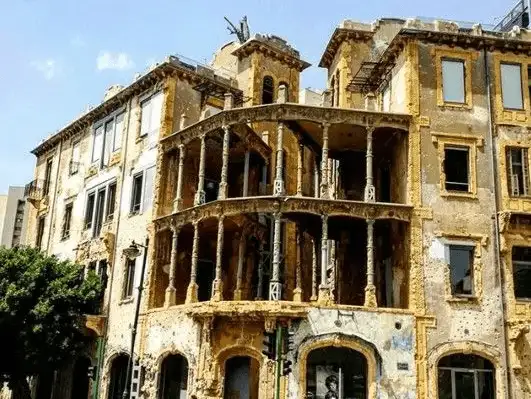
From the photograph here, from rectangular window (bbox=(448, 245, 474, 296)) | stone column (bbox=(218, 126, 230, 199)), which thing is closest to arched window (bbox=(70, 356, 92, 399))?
stone column (bbox=(218, 126, 230, 199))

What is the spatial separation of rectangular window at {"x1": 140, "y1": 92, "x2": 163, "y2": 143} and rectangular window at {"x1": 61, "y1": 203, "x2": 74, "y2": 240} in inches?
305

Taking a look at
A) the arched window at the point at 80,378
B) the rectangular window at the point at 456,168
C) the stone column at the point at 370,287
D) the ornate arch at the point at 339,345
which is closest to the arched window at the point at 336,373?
the ornate arch at the point at 339,345

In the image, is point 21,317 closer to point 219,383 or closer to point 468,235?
point 219,383

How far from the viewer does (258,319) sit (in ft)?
79.7

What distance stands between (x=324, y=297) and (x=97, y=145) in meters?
17.2

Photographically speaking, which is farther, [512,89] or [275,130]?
[275,130]

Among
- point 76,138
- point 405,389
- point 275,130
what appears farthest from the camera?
point 76,138

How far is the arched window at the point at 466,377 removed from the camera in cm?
2369

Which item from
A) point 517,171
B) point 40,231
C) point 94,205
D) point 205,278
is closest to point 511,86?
point 517,171

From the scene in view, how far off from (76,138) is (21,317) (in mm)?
12547

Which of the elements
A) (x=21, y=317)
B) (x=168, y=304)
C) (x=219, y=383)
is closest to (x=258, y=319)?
(x=219, y=383)

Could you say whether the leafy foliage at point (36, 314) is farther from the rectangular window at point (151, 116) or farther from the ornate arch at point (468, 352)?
the ornate arch at point (468, 352)

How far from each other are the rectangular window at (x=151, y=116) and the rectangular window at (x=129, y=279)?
572cm

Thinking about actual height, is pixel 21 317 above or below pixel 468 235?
below
